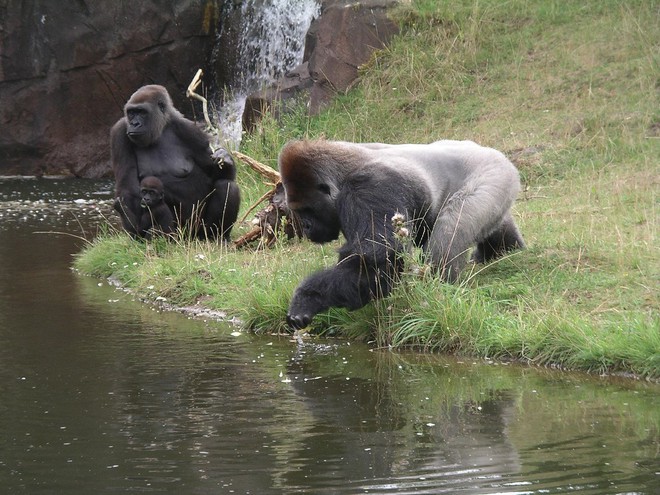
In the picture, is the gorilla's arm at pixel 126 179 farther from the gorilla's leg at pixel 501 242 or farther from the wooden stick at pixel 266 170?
the gorilla's leg at pixel 501 242

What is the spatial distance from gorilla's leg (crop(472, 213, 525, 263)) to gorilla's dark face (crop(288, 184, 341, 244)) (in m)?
1.51

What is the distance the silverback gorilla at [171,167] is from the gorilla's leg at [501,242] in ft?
8.49

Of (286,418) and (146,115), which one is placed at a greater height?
(146,115)

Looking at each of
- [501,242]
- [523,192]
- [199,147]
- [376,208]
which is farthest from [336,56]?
[376,208]

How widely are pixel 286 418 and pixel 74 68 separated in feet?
38.4

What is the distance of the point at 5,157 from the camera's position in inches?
608

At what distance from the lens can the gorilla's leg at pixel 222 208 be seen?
916cm

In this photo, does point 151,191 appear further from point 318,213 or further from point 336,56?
point 336,56

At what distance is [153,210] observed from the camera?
8.82 metres

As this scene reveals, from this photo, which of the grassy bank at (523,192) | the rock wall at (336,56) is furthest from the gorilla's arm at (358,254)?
the rock wall at (336,56)

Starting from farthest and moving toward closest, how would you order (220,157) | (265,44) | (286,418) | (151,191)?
1. (265,44)
2. (220,157)
3. (151,191)
4. (286,418)

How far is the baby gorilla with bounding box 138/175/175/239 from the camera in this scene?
8750 mm

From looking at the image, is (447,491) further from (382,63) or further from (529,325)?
(382,63)

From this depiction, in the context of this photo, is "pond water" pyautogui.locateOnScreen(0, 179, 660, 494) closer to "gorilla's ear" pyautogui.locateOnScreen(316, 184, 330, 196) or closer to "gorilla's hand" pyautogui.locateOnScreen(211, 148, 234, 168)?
"gorilla's ear" pyautogui.locateOnScreen(316, 184, 330, 196)
